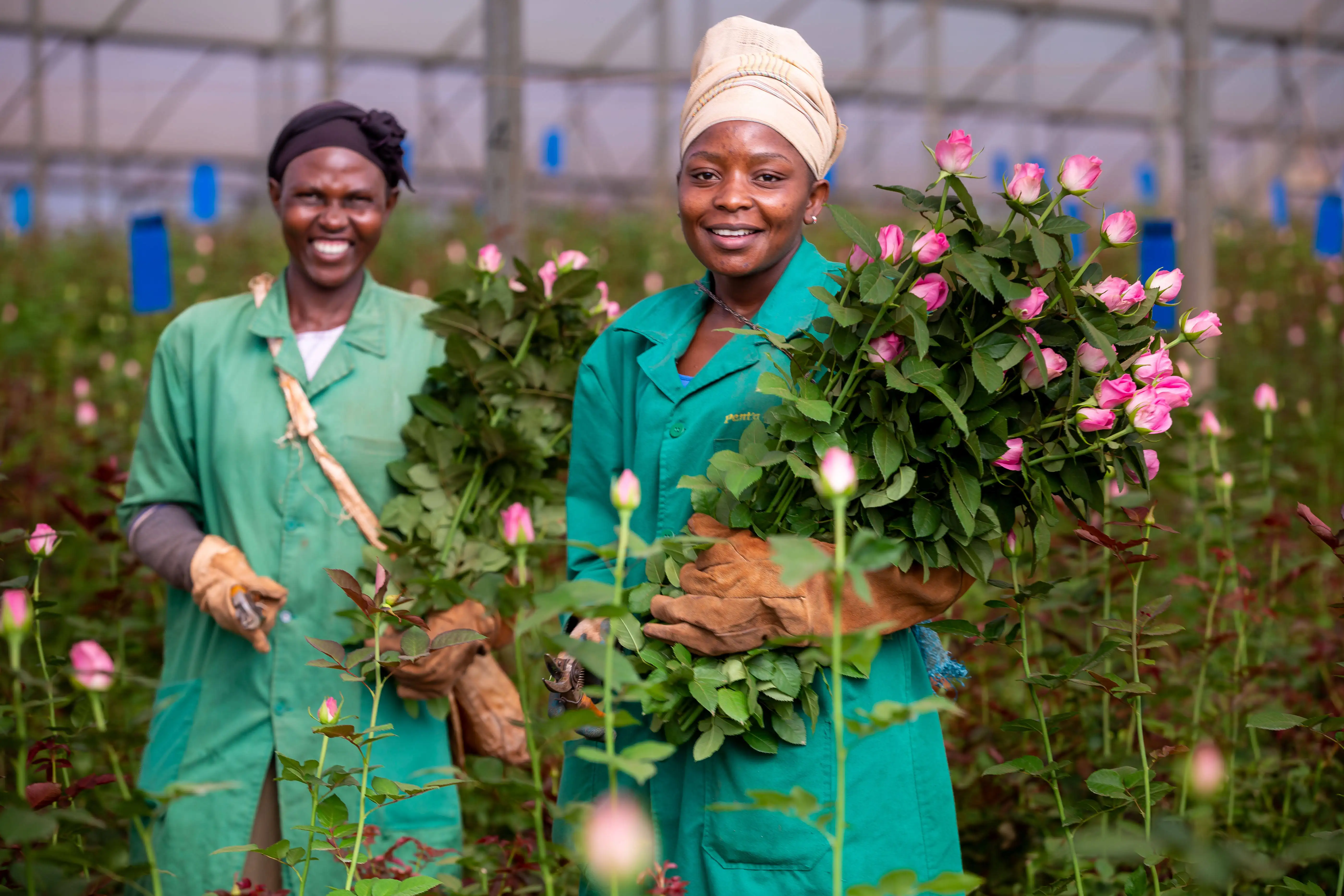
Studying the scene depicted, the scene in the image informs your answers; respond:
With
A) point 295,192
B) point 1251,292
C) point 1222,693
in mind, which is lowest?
point 1222,693

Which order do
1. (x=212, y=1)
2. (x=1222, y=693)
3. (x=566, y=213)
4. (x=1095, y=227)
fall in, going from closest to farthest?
(x=1222, y=693) → (x=1095, y=227) → (x=566, y=213) → (x=212, y=1)

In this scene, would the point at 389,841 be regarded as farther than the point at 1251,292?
No

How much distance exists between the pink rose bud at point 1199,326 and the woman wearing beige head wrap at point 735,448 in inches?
15.2

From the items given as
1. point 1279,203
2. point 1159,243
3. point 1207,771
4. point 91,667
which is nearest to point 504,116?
point 1159,243

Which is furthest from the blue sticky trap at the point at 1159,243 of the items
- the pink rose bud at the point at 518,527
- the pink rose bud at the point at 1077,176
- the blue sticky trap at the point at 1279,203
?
the blue sticky trap at the point at 1279,203

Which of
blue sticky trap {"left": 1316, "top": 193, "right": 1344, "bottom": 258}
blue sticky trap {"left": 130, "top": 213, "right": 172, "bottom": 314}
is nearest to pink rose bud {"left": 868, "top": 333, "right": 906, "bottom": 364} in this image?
blue sticky trap {"left": 130, "top": 213, "right": 172, "bottom": 314}

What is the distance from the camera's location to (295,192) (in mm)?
1926

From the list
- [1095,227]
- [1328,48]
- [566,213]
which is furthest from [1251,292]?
[1328,48]

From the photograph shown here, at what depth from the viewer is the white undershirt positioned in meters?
1.97

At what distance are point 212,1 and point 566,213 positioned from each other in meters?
6.18

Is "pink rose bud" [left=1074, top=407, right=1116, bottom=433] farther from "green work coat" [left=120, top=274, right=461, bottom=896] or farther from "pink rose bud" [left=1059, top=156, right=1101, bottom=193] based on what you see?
"green work coat" [left=120, top=274, right=461, bottom=896]

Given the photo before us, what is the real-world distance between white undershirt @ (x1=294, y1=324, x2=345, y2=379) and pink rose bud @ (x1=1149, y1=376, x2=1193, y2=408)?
4.36 ft

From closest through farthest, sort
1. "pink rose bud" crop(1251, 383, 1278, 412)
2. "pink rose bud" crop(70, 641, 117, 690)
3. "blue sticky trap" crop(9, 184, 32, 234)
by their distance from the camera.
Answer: "pink rose bud" crop(70, 641, 117, 690), "pink rose bud" crop(1251, 383, 1278, 412), "blue sticky trap" crop(9, 184, 32, 234)

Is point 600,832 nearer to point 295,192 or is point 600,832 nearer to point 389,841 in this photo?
point 389,841
